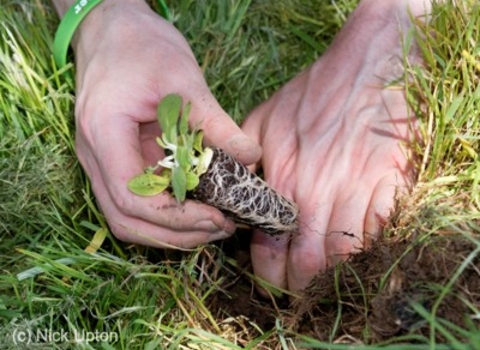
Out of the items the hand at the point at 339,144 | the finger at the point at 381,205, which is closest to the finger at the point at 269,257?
the hand at the point at 339,144

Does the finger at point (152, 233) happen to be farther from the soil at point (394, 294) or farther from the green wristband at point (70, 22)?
the green wristband at point (70, 22)

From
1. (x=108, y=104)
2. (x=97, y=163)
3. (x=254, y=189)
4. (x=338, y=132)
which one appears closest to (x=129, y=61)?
(x=108, y=104)

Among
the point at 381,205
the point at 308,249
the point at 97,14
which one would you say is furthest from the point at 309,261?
the point at 97,14

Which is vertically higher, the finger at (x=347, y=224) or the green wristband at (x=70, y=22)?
the green wristband at (x=70, y=22)

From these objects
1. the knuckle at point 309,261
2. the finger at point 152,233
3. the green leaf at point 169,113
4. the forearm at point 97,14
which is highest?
the forearm at point 97,14

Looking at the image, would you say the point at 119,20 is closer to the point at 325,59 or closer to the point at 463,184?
the point at 325,59

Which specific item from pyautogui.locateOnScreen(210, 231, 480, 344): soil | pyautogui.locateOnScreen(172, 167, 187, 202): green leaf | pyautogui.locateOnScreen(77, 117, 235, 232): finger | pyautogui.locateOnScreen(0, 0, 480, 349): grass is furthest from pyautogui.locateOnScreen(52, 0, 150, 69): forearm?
pyautogui.locateOnScreen(210, 231, 480, 344): soil
